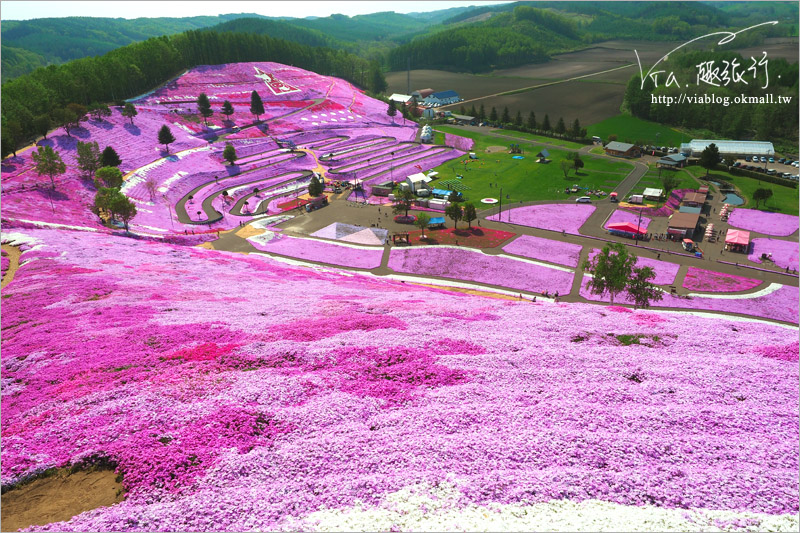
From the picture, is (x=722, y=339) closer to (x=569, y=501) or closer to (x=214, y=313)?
(x=569, y=501)

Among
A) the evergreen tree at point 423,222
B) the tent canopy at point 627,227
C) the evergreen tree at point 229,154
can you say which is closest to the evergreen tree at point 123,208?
the evergreen tree at point 229,154

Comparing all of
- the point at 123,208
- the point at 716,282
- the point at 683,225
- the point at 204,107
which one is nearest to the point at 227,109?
the point at 204,107

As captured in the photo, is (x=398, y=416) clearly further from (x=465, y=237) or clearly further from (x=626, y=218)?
(x=626, y=218)

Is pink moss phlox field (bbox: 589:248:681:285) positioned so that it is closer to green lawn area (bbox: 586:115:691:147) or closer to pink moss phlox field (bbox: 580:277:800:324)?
pink moss phlox field (bbox: 580:277:800:324)

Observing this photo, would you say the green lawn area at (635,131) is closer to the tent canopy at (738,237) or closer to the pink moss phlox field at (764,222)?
the pink moss phlox field at (764,222)

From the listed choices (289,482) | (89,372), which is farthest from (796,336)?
(89,372)

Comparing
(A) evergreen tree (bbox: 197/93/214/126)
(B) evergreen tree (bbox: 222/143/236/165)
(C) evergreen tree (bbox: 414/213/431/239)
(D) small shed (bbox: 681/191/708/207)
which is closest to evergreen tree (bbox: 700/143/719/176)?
(D) small shed (bbox: 681/191/708/207)
